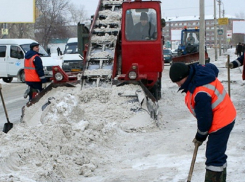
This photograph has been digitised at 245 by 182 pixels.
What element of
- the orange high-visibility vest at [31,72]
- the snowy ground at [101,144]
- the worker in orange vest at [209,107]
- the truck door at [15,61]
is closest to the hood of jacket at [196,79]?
the worker in orange vest at [209,107]

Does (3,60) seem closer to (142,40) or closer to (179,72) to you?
(142,40)

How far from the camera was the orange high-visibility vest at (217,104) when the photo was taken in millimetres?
4953

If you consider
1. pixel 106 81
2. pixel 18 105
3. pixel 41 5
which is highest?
pixel 41 5

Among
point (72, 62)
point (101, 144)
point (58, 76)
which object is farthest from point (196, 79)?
point (72, 62)

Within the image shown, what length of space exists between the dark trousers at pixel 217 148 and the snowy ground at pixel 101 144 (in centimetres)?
107

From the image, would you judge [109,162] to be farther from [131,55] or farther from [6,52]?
[6,52]

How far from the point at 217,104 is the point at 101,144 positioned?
3.39m

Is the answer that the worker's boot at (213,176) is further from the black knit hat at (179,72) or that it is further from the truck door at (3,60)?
the truck door at (3,60)

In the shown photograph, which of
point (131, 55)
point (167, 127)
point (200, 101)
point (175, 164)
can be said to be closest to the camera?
point (200, 101)

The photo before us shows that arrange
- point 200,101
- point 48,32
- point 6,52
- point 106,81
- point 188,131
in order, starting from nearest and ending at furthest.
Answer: point 200,101 → point 188,131 → point 106,81 → point 6,52 → point 48,32

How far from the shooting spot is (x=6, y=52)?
23703 millimetres

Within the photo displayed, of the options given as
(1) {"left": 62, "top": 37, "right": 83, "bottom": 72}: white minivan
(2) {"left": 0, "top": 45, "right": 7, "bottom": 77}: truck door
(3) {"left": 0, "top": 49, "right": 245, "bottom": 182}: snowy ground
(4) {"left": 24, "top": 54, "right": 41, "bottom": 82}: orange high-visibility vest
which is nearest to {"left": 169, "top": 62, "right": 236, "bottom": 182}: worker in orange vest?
(3) {"left": 0, "top": 49, "right": 245, "bottom": 182}: snowy ground

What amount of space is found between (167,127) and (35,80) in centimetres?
334

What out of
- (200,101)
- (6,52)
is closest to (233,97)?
(200,101)
